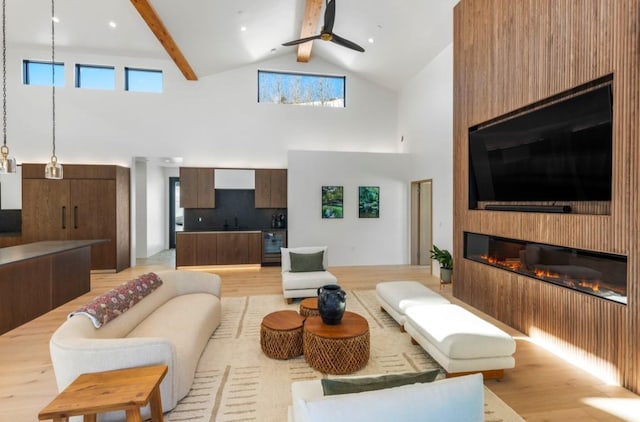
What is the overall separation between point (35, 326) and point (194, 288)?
2082 mm

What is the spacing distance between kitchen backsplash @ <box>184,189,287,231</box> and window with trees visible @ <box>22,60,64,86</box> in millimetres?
4141

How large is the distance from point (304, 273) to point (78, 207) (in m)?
5.38

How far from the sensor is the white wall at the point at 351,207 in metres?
7.61

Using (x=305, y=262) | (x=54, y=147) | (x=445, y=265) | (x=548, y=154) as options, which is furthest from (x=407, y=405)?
(x=54, y=147)

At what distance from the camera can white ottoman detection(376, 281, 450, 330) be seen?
3697 millimetres

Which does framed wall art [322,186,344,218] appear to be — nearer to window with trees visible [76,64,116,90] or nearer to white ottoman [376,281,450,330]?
white ottoman [376,281,450,330]

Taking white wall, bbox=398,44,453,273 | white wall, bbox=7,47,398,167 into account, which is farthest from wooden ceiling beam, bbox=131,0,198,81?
white wall, bbox=398,44,453,273

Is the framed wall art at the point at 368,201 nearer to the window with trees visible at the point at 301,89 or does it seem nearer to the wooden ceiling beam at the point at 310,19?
A: the window with trees visible at the point at 301,89

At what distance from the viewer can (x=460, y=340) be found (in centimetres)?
263

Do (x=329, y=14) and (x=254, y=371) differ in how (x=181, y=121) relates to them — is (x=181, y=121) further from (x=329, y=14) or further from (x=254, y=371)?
(x=254, y=371)

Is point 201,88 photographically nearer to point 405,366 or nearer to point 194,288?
point 194,288

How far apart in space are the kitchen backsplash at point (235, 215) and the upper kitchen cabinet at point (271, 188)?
15.0 inches

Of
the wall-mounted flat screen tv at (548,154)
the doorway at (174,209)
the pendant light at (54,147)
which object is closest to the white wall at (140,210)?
the doorway at (174,209)

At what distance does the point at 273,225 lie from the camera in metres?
8.08
